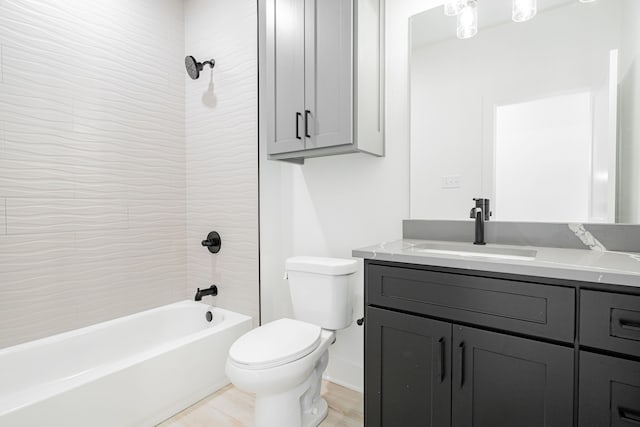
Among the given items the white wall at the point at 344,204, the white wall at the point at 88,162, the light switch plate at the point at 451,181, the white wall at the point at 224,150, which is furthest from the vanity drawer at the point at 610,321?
the white wall at the point at 88,162

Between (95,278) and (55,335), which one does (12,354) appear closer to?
(55,335)

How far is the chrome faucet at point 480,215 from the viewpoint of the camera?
1460mm

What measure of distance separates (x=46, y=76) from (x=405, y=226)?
7.22 feet

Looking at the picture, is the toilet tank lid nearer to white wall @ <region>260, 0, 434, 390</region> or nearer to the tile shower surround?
white wall @ <region>260, 0, 434, 390</region>

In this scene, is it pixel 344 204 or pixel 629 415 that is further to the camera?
pixel 344 204

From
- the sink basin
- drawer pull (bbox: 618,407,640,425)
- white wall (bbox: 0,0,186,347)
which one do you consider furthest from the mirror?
white wall (bbox: 0,0,186,347)

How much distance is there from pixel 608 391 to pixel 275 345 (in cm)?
115

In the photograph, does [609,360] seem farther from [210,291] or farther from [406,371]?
[210,291]

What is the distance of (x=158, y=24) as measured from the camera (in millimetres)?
2402

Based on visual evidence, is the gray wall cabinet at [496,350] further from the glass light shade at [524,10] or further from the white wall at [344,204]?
the glass light shade at [524,10]

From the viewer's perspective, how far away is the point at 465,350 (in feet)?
3.53

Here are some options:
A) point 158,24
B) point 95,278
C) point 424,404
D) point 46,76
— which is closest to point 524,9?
point 424,404

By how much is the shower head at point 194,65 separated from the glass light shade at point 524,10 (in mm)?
1891

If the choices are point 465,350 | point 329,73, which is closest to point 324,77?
point 329,73
